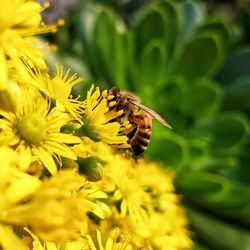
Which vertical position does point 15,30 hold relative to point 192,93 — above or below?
above

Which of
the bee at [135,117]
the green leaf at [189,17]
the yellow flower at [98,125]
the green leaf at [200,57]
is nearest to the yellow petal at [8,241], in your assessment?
the yellow flower at [98,125]

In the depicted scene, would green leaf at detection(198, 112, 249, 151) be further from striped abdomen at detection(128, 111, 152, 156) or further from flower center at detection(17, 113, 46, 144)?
flower center at detection(17, 113, 46, 144)

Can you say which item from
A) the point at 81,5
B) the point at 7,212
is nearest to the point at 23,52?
the point at 7,212

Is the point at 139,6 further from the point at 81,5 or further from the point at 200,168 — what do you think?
the point at 200,168

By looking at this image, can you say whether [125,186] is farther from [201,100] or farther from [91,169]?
[201,100]


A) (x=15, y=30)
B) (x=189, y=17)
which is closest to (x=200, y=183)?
(x=189, y=17)

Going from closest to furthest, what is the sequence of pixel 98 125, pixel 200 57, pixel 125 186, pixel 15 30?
1. pixel 15 30
2. pixel 98 125
3. pixel 125 186
4. pixel 200 57
